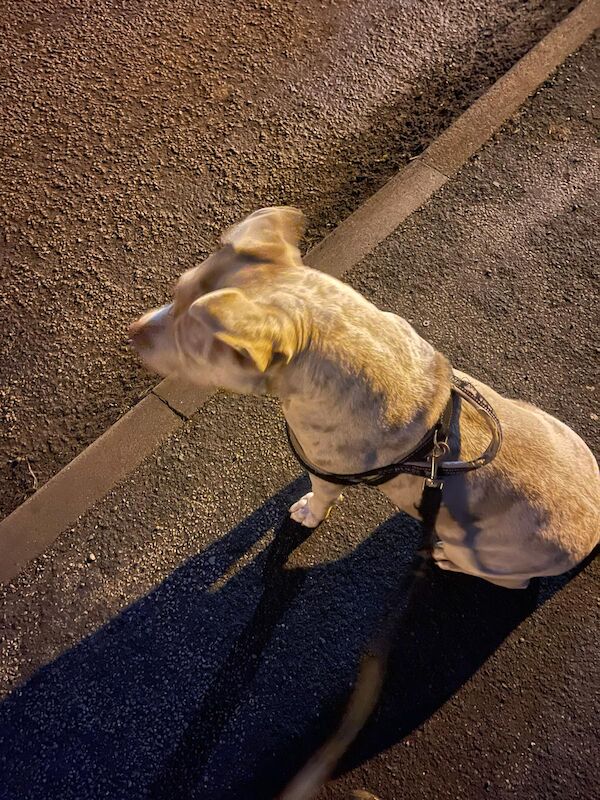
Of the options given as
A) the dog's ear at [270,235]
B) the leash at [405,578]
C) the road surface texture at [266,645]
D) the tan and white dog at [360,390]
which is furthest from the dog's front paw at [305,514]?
the dog's ear at [270,235]

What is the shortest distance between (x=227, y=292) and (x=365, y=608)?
2.27 m

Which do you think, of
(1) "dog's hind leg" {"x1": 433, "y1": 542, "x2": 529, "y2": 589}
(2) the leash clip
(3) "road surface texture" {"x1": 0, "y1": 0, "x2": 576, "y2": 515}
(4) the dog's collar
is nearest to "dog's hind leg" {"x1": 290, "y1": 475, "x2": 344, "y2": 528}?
(4) the dog's collar

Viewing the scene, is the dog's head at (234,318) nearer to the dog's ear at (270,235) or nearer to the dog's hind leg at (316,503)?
the dog's ear at (270,235)

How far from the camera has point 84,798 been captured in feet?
9.76

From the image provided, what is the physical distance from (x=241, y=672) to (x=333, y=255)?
2.91 meters

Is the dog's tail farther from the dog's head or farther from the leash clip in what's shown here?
the dog's head

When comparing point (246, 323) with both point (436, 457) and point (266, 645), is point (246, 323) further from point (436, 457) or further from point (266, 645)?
point (266, 645)

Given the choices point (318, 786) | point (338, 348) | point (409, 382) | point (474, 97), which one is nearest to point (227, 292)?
point (338, 348)

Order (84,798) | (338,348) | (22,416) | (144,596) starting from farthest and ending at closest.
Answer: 1. (22,416)
2. (144,596)
3. (84,798)
4. (338,348)

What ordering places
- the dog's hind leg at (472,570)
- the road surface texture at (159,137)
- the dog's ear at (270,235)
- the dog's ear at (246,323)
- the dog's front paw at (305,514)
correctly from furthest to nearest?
1. the road surface texture at (159,137)
2. the dog's front paw at (305,514)
3. the dog's hind leg at (472,570)
4. the dog's ear at (270,235)
5. the dog's ear at (246,323)

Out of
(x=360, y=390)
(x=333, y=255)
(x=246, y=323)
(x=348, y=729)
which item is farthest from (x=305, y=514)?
(x=333, y=255)

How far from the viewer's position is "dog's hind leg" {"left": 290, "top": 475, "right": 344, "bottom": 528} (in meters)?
2.90

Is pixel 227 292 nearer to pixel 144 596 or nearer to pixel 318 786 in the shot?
pixel 144 596

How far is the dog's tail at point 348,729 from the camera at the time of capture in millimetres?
3018
